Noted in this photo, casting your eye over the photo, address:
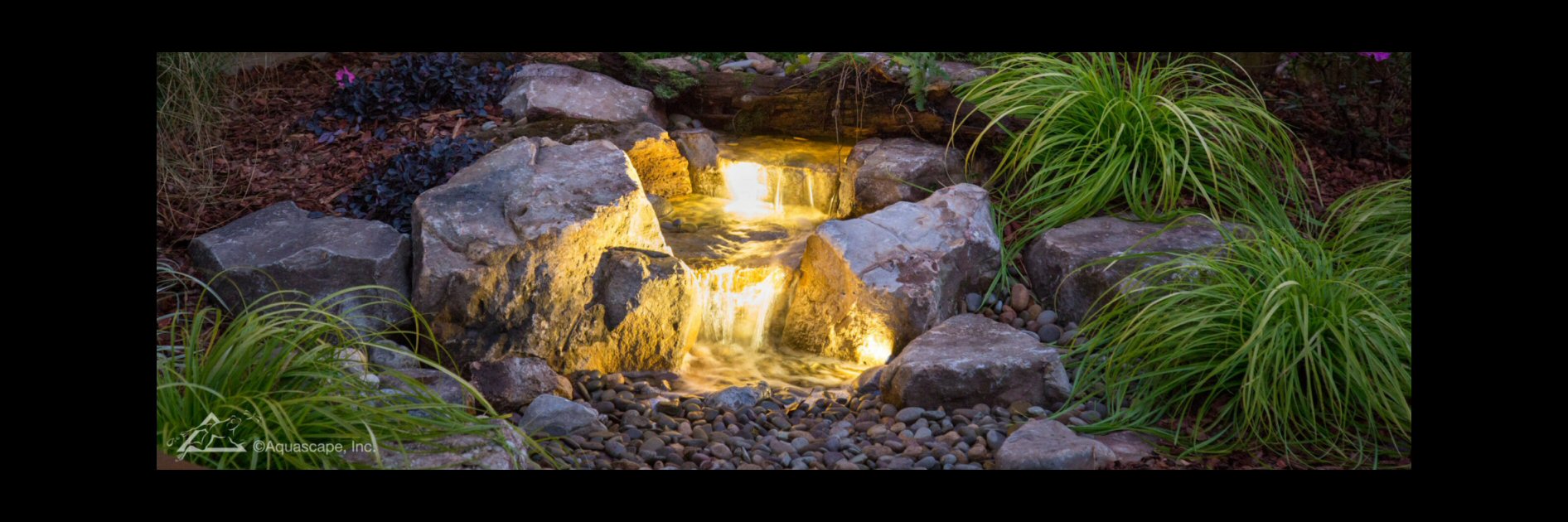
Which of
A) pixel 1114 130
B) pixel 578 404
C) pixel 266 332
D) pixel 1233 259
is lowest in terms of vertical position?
pixel 578 404

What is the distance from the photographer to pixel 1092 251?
4059 millimetres

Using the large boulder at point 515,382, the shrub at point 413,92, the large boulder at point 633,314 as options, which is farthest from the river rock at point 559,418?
the shrub at point 413,92

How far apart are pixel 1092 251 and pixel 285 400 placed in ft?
9.13

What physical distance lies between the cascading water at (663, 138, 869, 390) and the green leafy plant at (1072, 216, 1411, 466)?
43.6 inches

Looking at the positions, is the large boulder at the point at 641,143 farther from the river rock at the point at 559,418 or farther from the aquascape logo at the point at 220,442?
the aquascape logo at the point at 220,442

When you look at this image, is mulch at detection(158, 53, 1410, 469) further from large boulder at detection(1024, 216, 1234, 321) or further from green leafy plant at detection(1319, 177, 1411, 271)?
large boulder at detection(1024, 216, 1234, 321)

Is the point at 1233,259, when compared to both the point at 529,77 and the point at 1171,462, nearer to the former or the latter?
the point at 1171,462

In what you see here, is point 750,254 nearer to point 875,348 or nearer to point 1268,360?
point 875,348

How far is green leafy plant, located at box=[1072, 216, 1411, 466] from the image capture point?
2.96m

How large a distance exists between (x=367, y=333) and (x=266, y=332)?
2.97ft

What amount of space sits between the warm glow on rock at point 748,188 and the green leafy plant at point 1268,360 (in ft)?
6.19

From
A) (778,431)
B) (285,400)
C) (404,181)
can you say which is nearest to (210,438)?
(285,400)
